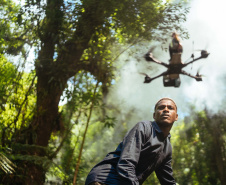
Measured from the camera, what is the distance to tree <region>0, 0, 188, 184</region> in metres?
6.55

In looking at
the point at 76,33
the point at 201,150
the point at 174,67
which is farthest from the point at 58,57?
the point at 201,150

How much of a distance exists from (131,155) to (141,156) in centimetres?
19

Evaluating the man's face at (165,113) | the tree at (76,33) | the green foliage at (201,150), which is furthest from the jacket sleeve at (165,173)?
the green foliage at (201,150)

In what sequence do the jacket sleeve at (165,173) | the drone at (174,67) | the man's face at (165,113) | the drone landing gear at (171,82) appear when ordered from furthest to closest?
the drone landing gear at (171,82), the drone at (174,67), the jacket sleeve at (165,173), the man's face at (165,113)

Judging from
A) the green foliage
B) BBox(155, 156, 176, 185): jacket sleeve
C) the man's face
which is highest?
the green foliage

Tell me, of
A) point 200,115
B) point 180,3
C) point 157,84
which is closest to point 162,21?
point 180,3

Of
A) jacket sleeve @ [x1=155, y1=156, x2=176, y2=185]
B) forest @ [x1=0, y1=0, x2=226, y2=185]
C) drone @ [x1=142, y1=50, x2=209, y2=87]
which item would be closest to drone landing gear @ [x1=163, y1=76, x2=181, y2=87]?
drone @ [x1=142, y1=50, x2=209, y2=87]

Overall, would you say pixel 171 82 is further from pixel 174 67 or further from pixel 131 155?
pixel 131 155

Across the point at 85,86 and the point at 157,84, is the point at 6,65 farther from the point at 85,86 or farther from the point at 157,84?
the point at 157,84

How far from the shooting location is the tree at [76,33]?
21.5 feet

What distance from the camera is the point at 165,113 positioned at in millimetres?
1854

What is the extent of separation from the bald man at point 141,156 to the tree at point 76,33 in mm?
4596

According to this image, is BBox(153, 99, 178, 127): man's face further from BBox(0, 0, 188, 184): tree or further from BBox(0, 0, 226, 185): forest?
BBox(0, 0, 188, 184): tree

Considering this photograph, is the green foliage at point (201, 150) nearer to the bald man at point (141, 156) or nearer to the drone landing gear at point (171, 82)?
the drone landing gear at point (171, 82)
